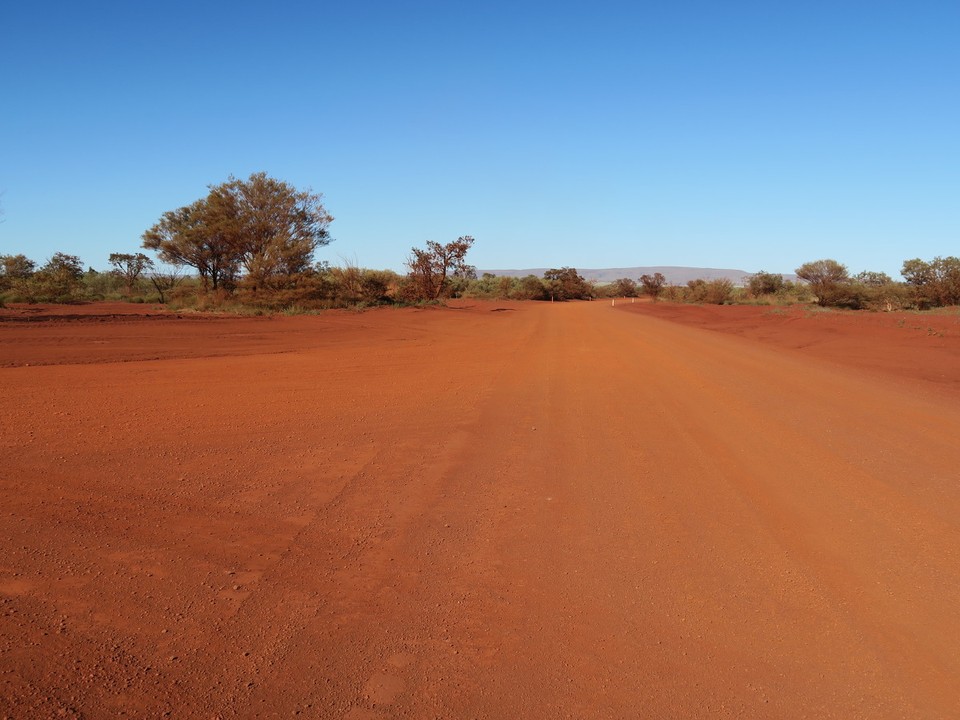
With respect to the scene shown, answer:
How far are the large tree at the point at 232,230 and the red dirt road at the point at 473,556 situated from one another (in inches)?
1184

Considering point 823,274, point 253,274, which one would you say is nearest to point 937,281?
point 823,274

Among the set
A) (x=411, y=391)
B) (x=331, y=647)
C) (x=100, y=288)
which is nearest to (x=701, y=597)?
(x=331, y=647)

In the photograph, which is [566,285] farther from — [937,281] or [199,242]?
[199,242]

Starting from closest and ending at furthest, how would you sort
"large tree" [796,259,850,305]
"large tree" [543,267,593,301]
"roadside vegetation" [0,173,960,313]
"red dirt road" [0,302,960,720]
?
"red dirt road" [0,302,960,720] → "roadside vegetation" [0,173,960,313] → "large tree" [796,259,850,305] → "large tree" [543,267,593,301]

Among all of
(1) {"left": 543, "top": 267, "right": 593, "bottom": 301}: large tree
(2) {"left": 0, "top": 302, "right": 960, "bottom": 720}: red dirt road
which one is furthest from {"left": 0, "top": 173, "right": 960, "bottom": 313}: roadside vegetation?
(1) {"left": 543, "top": 267, "right": 593, "bottom": 301}: large tree

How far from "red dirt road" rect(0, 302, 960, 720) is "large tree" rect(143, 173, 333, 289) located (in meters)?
30.1

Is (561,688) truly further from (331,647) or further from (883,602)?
(883,602)

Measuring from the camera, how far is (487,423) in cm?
829

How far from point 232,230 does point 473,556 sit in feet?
122

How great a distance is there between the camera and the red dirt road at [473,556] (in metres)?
3.07

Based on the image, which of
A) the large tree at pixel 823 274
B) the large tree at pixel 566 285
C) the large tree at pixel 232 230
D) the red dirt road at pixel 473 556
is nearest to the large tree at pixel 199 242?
the large tree at pixel 232 230

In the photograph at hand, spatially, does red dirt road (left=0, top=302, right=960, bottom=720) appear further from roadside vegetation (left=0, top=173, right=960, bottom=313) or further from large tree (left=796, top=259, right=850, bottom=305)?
large tree (left=796, top=259, right=850, bottom=305)

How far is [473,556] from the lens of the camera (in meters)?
4.41

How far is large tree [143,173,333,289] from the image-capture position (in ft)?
124
